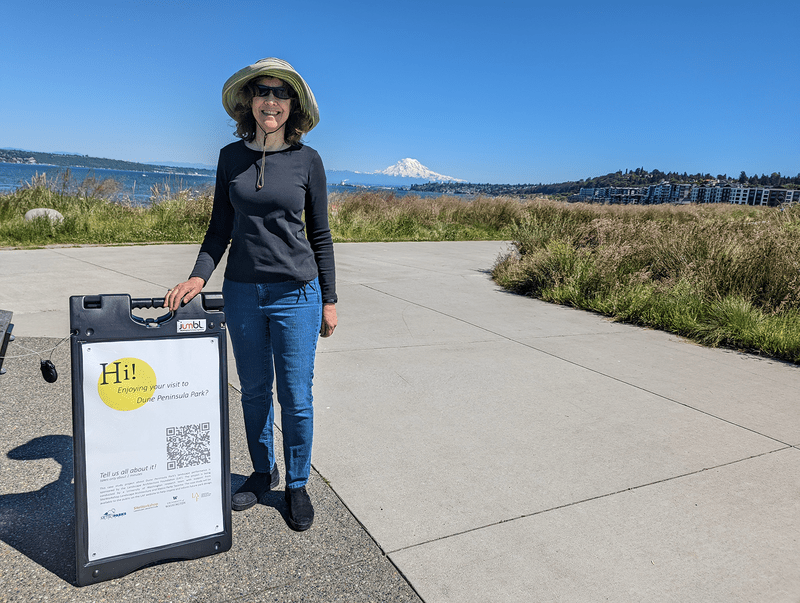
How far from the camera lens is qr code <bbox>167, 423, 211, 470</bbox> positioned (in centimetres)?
228

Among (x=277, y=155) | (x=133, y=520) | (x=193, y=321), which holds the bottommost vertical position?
(x=133, y=520)

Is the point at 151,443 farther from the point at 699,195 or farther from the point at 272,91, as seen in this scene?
the point at 699,195

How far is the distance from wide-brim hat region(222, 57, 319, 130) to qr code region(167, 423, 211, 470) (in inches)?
54.5

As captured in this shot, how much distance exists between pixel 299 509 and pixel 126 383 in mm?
973

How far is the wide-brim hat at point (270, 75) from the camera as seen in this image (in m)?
2.48

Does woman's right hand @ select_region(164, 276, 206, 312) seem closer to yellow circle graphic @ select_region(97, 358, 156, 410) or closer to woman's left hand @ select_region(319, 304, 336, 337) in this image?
yellow circle graphic @ select_region(97, 358, 156, 410)

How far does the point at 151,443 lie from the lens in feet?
7.32

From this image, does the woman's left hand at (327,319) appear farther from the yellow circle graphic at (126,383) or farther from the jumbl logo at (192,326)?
the yellow circle graphic at (126,383)

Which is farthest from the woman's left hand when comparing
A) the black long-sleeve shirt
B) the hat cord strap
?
the hat cord strap

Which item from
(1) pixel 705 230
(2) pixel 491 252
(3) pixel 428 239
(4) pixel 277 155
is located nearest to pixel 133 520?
(4) pixel 277 155

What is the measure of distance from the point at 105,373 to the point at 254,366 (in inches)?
25.1

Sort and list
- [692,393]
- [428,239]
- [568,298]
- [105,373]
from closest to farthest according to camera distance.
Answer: [105,373] < [692,393] < [568,298] < [428,239]

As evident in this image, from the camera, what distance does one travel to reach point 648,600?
7.31ft

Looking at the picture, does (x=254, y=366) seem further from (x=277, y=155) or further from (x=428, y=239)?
(x=428, y=239)
